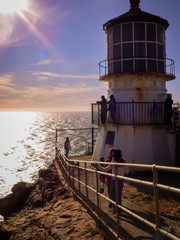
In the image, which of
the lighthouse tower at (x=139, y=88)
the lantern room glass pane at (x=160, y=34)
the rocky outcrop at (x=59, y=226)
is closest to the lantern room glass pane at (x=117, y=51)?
the lighthouse tower at (x=139, y=88)

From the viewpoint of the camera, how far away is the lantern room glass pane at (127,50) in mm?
15102

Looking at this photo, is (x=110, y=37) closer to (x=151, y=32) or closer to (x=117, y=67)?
(x=117, y=67)

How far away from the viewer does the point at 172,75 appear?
15773 millimetres

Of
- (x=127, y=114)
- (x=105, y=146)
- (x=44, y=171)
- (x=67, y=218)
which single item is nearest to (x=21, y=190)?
(x=44, y=171)

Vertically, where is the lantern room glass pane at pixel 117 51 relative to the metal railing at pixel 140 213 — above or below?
above

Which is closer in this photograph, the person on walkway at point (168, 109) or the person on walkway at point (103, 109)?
the person on walkway at point (168, 109)

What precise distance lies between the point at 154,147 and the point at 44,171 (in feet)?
25.8

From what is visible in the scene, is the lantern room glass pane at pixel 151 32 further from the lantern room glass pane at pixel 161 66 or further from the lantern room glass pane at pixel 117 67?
the lantern room glass pane at pixel 117 67

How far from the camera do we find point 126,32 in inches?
596

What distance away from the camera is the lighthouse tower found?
1478 centimetres

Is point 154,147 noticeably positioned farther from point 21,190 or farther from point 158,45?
point 21,190

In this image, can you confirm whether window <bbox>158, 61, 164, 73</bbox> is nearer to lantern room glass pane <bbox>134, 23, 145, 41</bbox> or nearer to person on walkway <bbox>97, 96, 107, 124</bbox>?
lantern room glass pane <bbox>134, 23, 145, 41</bbox>

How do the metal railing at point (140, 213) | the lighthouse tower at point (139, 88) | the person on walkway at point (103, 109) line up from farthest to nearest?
the person on walkway at point (103, 109)
the lighthouse tower at point (139, 88)
the metal railing at point (140, 213)

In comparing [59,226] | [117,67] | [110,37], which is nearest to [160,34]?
[110,37]
